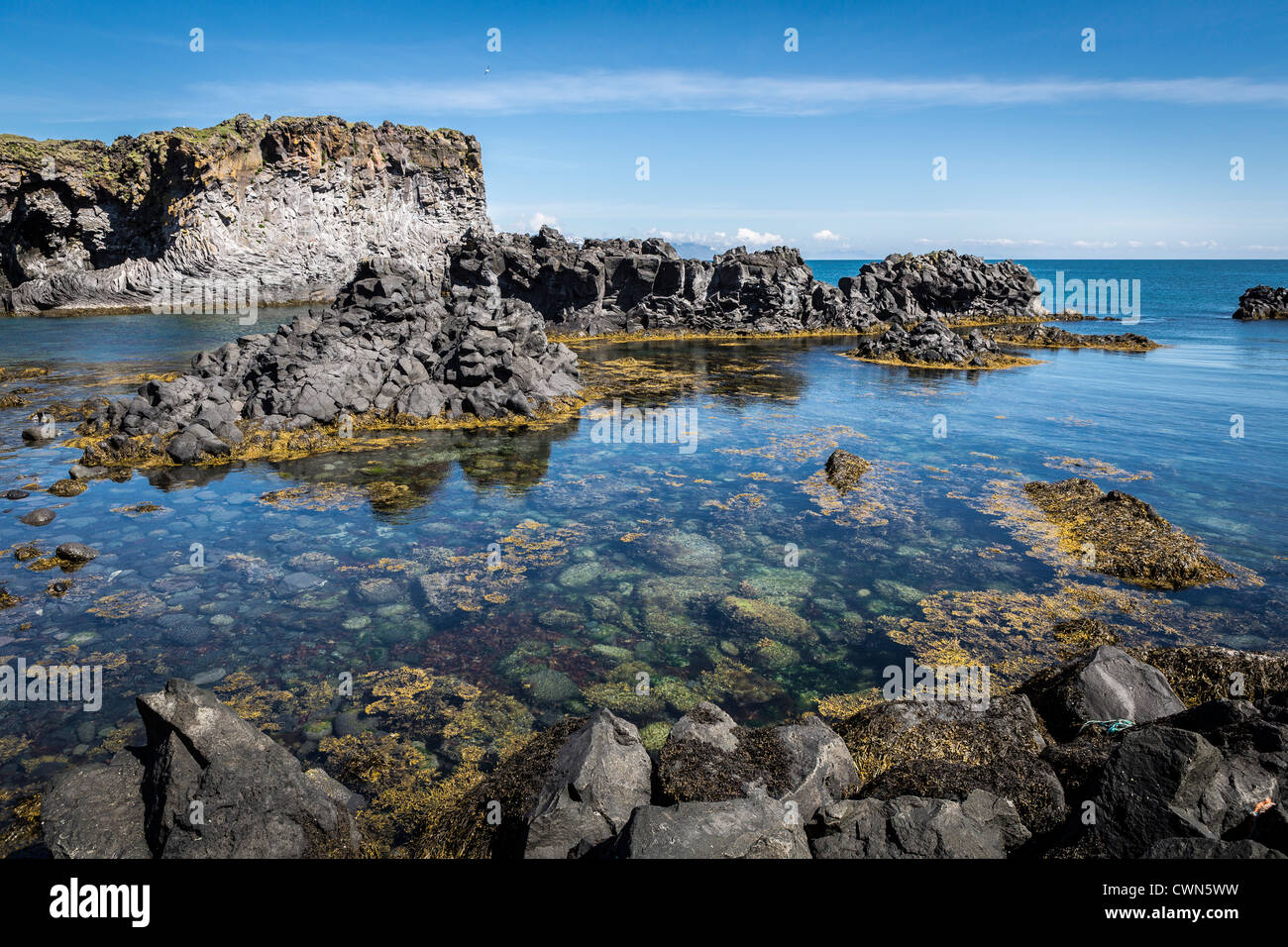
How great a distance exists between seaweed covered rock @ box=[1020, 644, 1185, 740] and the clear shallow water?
8.76 feet

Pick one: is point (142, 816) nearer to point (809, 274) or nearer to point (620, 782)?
point (620, 782)

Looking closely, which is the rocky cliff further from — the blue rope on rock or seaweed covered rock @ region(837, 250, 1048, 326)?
the blue rope on rock

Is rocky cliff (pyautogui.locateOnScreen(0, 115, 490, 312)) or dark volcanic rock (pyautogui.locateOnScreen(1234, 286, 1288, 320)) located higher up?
rocky cliff (pyautogui.locateOnScreen(0, 115, 490, 312))

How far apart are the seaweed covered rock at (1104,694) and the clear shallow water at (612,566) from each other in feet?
8.76

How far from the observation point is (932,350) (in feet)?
185

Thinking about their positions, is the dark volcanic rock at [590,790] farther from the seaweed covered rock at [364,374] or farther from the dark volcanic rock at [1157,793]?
the seaweed covered rock at [364,374]

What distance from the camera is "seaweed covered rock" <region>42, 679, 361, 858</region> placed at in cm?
707

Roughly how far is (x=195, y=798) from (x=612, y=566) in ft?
33.1

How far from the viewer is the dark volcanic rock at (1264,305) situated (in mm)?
94438

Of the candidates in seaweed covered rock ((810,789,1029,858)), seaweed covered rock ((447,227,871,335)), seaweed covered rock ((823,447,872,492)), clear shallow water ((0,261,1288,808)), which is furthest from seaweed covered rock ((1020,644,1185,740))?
seaweed covered rock ((447,227,871,335))

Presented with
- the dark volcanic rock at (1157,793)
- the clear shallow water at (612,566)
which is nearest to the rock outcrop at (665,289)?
the clear shallow water at (612,566)

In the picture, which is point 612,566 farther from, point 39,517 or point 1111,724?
point 39,517
